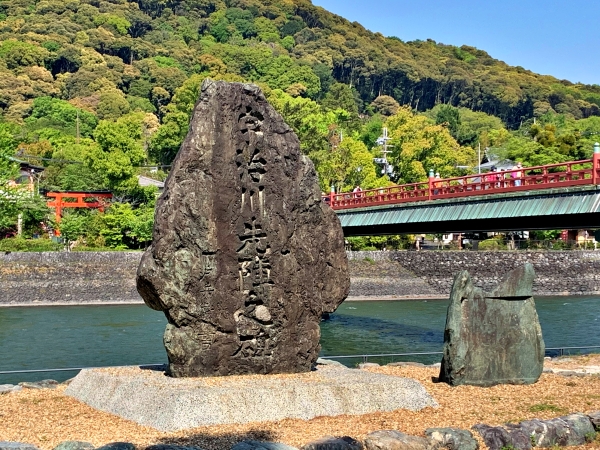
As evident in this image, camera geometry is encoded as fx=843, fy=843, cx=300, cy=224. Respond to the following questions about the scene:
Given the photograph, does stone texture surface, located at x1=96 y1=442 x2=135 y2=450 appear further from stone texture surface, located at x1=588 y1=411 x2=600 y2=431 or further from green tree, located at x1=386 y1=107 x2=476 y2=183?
green tree, located at x1=386 y1=107 x2=476 y2=183

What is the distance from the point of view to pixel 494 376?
48.5 ft

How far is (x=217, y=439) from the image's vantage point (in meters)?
10.8

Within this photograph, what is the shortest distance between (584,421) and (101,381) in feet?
23.8

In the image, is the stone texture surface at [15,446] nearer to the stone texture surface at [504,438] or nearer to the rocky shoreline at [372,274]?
the stone texture surface at [504,438]

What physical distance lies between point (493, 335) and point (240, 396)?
512 centimetres

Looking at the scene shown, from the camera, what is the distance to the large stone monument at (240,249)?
1327cm

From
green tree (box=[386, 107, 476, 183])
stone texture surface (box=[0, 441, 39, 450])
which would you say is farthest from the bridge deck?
green tree (box=[386, 107, 476, 183])

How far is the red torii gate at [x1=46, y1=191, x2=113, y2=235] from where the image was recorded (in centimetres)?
5991

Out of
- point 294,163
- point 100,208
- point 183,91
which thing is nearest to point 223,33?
point 183,91

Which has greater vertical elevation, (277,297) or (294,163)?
(294,163)

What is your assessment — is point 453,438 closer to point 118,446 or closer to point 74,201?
point 118,446

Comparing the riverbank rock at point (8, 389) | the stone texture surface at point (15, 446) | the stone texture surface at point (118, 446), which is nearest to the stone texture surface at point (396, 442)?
the stone texture surface at point (118, 446)

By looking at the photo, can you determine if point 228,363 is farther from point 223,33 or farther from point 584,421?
point 223,33

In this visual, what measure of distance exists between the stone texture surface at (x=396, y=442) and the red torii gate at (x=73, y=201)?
5228 cm
